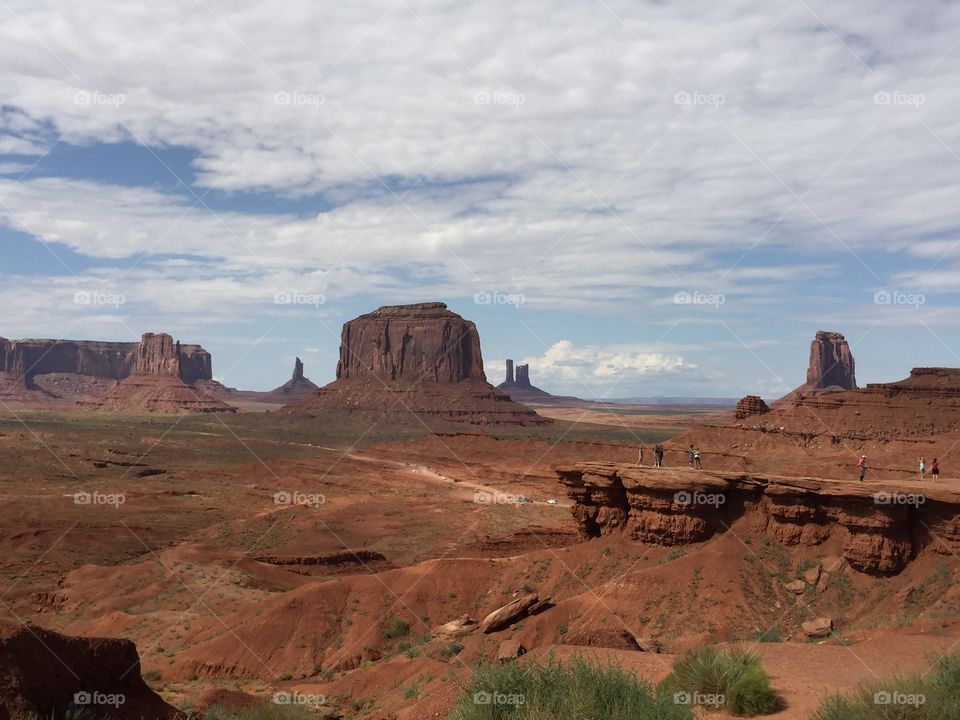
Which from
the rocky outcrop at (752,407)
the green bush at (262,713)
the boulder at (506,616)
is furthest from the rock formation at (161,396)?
the green bush at (262,713)

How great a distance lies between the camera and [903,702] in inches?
381

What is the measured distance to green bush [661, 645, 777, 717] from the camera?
11684 mm

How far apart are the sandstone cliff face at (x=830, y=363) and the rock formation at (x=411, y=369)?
51.3 metres

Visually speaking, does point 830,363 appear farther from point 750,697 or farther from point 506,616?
point 750,697

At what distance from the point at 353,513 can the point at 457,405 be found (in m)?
91.1

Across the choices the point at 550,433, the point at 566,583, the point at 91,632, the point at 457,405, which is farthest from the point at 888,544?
the point at 457,405

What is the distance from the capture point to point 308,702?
18.8 m

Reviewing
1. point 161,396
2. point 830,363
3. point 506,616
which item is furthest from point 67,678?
point 161,396

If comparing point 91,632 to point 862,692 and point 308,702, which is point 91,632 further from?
point 862,692

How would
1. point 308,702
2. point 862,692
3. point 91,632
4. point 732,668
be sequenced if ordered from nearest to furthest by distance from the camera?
point 862,692 → point 732,668 → point 308,702 → point 91,632

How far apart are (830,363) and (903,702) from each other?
14032 cm

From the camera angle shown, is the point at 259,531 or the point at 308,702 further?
the point at 259,531

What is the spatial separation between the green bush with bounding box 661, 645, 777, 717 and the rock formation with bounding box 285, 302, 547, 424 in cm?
13342

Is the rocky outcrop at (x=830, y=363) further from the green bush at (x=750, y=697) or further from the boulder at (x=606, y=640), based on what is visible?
the green bush at (x=750, y=697)
